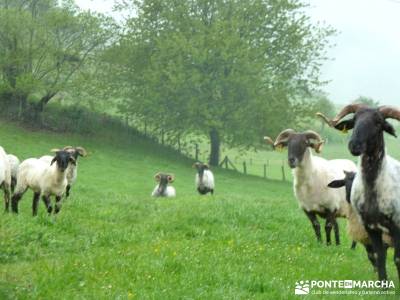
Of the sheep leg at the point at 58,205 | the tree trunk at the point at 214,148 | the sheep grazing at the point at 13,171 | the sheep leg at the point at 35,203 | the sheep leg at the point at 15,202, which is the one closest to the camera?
the sheep leg at the point at 58,205

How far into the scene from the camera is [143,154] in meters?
45.2

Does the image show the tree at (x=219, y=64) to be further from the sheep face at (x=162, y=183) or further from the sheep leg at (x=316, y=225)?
the sheep leg at (x=316, y=225)

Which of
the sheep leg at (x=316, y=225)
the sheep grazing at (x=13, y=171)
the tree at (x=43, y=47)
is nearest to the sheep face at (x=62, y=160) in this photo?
the sheep grazing at (x=13, y=171)

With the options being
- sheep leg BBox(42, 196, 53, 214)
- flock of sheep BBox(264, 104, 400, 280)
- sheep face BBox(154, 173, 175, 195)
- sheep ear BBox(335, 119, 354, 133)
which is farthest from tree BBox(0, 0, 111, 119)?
flock of sheep BBox(264, 104, 400, 280)

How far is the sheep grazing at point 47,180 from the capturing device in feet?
48.4

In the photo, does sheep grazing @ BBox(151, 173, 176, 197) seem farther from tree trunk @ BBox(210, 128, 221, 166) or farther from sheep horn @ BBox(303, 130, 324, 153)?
tree trunk @ BBox(210, 128, 221, 166)

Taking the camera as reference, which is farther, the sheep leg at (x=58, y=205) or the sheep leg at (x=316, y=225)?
the sheep leg at (x=58, y=205)

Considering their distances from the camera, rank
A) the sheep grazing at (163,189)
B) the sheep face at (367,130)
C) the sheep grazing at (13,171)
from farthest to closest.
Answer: the sheep grazing at (163,189)
the sheep grazing at (13,171)
the sheep face at (367,130)

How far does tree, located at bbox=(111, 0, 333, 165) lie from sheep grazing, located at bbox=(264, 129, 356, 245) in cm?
3166

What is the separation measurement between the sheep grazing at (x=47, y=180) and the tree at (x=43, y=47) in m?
28.2

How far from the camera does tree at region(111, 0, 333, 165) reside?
45.5 meters

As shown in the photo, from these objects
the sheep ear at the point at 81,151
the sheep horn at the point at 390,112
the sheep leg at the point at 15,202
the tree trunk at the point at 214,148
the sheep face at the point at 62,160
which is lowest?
the tree trunk at the point at 214,148

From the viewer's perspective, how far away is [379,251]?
8.15 meters

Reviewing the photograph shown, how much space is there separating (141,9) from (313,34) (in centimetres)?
1631
